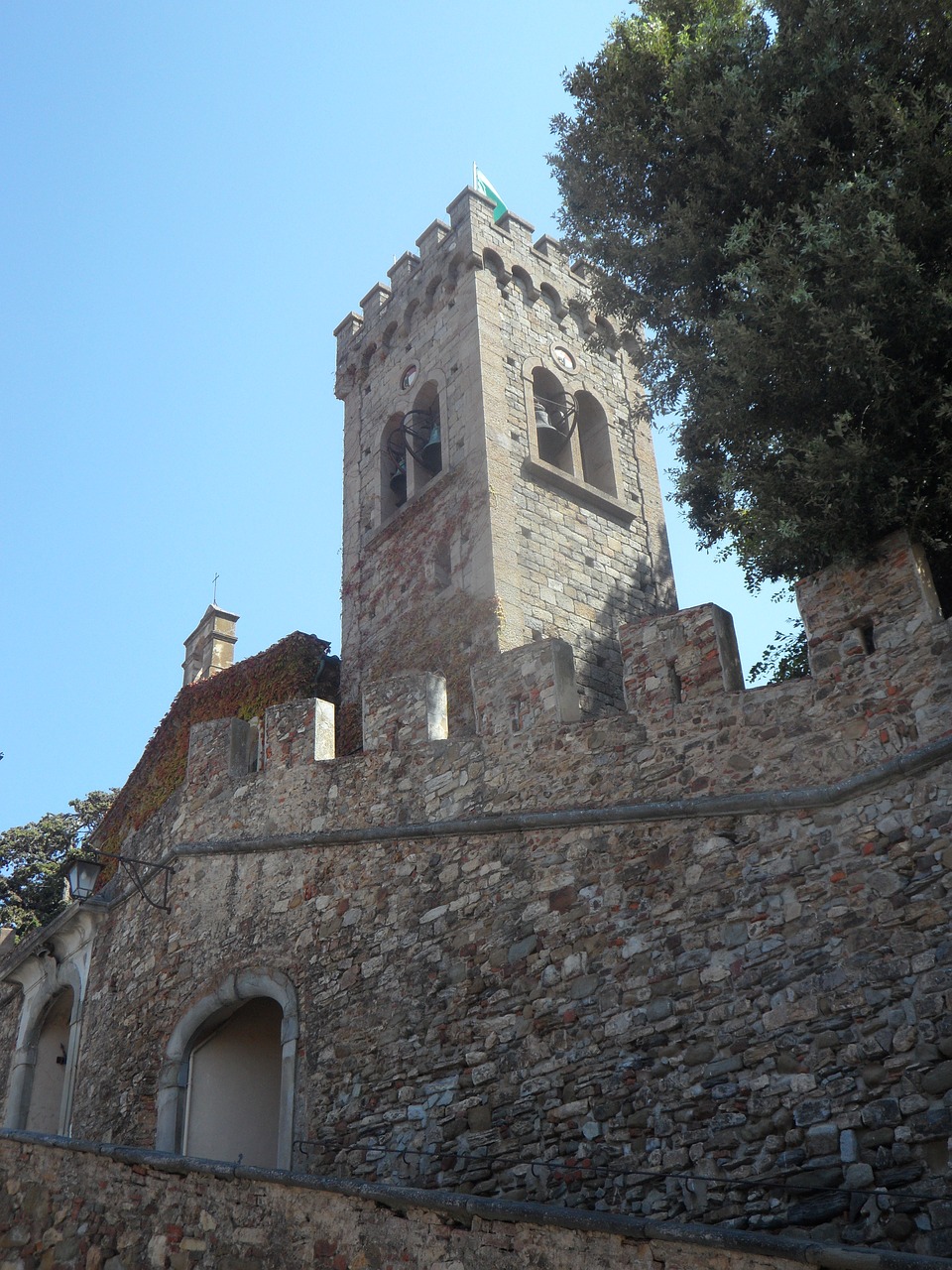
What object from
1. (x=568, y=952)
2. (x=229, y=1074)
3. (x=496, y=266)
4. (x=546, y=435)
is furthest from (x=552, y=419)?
(x=568, y=952)

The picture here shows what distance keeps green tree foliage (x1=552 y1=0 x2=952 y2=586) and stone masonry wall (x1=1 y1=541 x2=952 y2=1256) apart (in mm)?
683

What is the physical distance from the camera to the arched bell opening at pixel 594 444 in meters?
18.2

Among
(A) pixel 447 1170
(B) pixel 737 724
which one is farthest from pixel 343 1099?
(B) pixel 737 724

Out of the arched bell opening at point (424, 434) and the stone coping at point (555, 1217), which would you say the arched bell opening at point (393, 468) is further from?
the stone coping at point (555, 1217)

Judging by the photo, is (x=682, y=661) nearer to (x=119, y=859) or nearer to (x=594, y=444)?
(x=119, y=859)

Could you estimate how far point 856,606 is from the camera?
855cm

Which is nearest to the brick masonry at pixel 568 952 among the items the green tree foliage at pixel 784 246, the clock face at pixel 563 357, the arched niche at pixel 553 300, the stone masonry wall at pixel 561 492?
the green tree foliage at pixel 784 246

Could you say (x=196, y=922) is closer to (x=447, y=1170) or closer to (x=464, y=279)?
(x=447, y=1170)

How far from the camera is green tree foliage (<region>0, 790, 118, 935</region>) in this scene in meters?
21.2

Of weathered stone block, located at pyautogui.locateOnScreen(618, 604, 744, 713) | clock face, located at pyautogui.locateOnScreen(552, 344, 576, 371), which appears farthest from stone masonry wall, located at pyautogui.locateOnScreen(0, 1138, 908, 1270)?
clock face, located at pyautogui.locateOnScreen(552, 344, 576, 371)

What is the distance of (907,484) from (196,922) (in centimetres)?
736

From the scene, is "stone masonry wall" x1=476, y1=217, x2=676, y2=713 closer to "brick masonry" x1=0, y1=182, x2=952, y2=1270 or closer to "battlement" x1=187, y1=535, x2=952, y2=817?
"brick masonry" x1=0, y1=182, x2=952, y2=1270

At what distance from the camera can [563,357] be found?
1906 cm

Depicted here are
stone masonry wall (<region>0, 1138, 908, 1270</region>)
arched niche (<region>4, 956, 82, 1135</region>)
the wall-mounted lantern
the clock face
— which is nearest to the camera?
stone masonry wall (<region>0, 1138, 908, 1270</region>)
